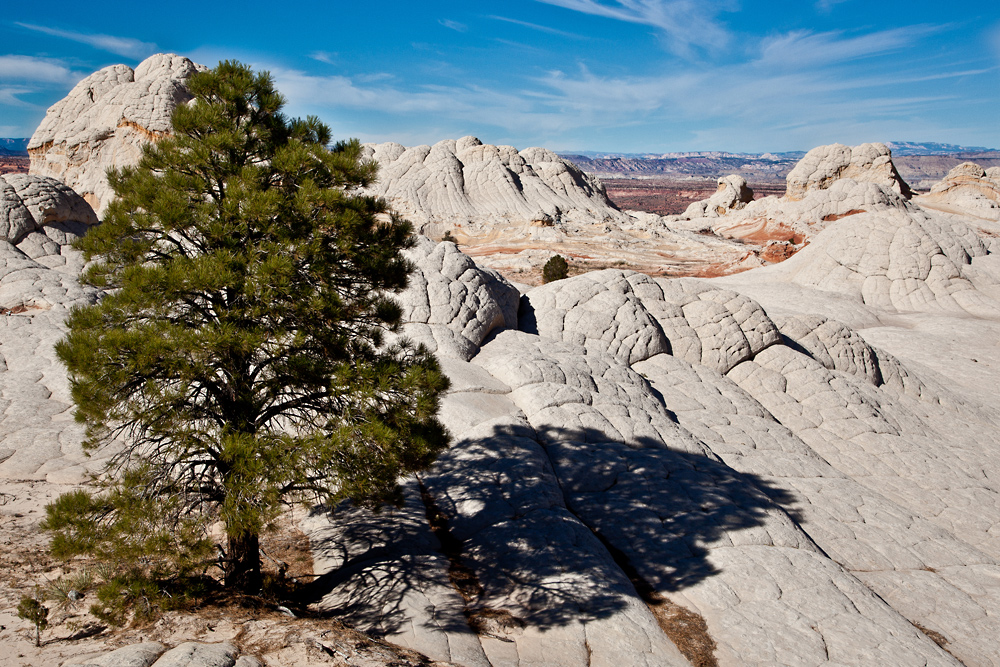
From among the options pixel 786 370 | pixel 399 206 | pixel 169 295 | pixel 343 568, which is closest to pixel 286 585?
pixel 343 568

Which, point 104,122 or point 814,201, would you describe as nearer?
point 104,122

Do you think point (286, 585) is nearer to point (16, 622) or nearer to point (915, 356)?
point (16, 622)

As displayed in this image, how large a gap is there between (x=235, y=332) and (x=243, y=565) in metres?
2.91

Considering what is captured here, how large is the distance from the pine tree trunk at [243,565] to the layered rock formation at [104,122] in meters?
26.6

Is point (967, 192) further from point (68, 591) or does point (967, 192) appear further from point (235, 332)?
point (68, 591)

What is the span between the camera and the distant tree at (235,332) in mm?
5449

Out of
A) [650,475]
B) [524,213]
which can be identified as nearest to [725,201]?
[524,213]

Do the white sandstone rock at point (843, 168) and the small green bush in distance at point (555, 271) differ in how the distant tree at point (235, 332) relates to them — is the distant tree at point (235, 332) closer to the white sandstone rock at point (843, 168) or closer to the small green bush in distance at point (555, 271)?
Answer: the small green bush in distance at point (555, 271)

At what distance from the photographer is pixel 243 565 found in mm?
6719

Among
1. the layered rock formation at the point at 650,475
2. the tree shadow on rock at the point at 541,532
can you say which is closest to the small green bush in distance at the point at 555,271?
the layered rock formation at the point at 650,475

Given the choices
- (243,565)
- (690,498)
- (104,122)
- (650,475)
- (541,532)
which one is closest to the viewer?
(243,565)

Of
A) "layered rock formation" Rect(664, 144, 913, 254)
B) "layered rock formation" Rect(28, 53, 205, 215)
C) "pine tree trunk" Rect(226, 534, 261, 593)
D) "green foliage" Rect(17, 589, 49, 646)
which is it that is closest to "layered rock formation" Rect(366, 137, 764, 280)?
"layered rock formation" Rect(664, 144, 913, 254)

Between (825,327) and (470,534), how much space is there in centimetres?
1367

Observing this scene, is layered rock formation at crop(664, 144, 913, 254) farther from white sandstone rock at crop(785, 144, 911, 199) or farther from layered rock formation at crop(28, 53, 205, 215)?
layered rock formation at crop(28, 53, 205, 215)
